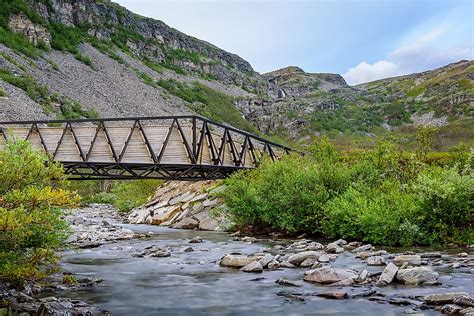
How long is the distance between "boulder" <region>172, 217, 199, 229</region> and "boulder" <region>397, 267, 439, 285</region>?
2282 centimetres

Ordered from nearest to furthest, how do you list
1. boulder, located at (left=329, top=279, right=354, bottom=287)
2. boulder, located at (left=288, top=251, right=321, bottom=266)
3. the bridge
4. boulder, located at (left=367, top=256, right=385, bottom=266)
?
boulder, located at (left=329, top=279, right=354, bottom=287), boulder, located at (left=367, top=256, right=385, bottom=266), boulder, located at (left=288, top=251, right=321, bottom=266), the bridge

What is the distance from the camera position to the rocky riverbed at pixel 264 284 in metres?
10.4

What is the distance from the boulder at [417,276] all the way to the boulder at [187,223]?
22.8m

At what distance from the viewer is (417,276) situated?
1241 cm

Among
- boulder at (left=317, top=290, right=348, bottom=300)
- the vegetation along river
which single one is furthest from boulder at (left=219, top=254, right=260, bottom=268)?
boulder at (left=317, top=290, right=348, bottom=300)

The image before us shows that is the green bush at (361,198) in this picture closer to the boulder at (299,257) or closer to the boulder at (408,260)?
the boulder at (408,260)

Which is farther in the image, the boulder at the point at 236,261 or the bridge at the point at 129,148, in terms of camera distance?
the bridge at the point at 129,148

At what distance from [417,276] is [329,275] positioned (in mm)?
2229

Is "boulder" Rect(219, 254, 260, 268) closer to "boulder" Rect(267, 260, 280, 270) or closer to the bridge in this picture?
"boulder" Rect(267, 260, 280, 270)

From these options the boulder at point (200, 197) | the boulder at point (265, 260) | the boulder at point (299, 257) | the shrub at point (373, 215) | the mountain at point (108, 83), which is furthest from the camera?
the mountain at point (108, 83)

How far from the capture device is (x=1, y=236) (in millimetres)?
9203

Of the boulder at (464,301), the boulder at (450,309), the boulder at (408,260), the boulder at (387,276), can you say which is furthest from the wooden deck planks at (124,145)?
the boulder at (450,309)

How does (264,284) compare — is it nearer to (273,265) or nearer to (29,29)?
(273,265)

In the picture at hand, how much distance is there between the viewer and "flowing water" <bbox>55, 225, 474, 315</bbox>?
10.6 metres
